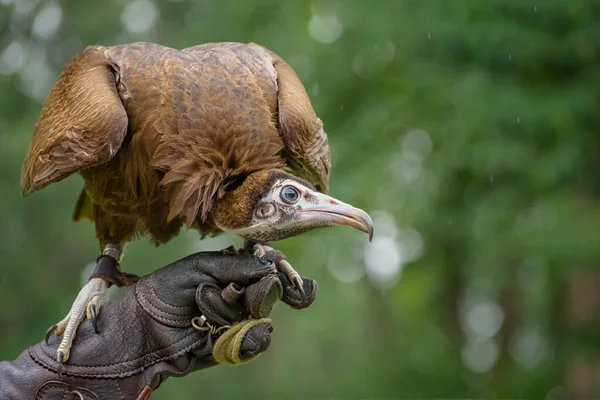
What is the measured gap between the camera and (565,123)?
281 inches

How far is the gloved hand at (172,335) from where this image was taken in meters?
2.93

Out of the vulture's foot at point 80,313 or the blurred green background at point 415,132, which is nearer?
the vulture's foot at point 80,313

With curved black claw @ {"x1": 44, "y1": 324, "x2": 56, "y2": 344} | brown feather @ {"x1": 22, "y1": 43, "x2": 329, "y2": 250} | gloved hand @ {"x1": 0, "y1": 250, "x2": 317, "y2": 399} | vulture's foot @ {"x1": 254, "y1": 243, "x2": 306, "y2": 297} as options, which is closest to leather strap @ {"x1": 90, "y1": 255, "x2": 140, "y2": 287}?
brown feather @ {"x1": 22, "y1": 43, "x2": 329, "y2": 250}

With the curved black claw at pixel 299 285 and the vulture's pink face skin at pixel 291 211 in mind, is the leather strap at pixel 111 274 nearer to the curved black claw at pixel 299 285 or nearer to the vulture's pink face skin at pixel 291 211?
the vulture's pink face skin at pixel 291 211

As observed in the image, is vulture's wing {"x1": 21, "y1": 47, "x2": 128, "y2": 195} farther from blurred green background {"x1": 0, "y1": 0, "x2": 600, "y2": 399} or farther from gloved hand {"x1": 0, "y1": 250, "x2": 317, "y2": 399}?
blurred green background {"x1": 0, "y1": 0, "x2": 600, "y2": 399}

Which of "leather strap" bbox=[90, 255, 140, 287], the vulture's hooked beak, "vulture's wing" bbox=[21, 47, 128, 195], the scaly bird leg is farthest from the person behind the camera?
"leather strap" bbox=[90, 255, 140, 287]

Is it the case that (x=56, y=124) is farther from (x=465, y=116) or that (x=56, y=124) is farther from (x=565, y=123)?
(x=565, y=123)

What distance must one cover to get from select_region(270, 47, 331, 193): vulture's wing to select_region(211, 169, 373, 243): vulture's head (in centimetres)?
28

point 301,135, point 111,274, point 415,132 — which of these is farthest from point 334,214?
point 415,132

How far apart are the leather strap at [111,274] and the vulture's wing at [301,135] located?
86 centimetres

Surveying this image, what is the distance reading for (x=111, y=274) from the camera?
359cm

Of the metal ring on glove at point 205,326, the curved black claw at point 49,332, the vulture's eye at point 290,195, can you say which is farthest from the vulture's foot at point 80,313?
the vulture's eye at point 290,195

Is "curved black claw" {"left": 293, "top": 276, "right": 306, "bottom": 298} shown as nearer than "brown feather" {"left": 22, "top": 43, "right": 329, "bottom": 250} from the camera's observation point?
Yes

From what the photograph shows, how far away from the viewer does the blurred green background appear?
23.8ft
